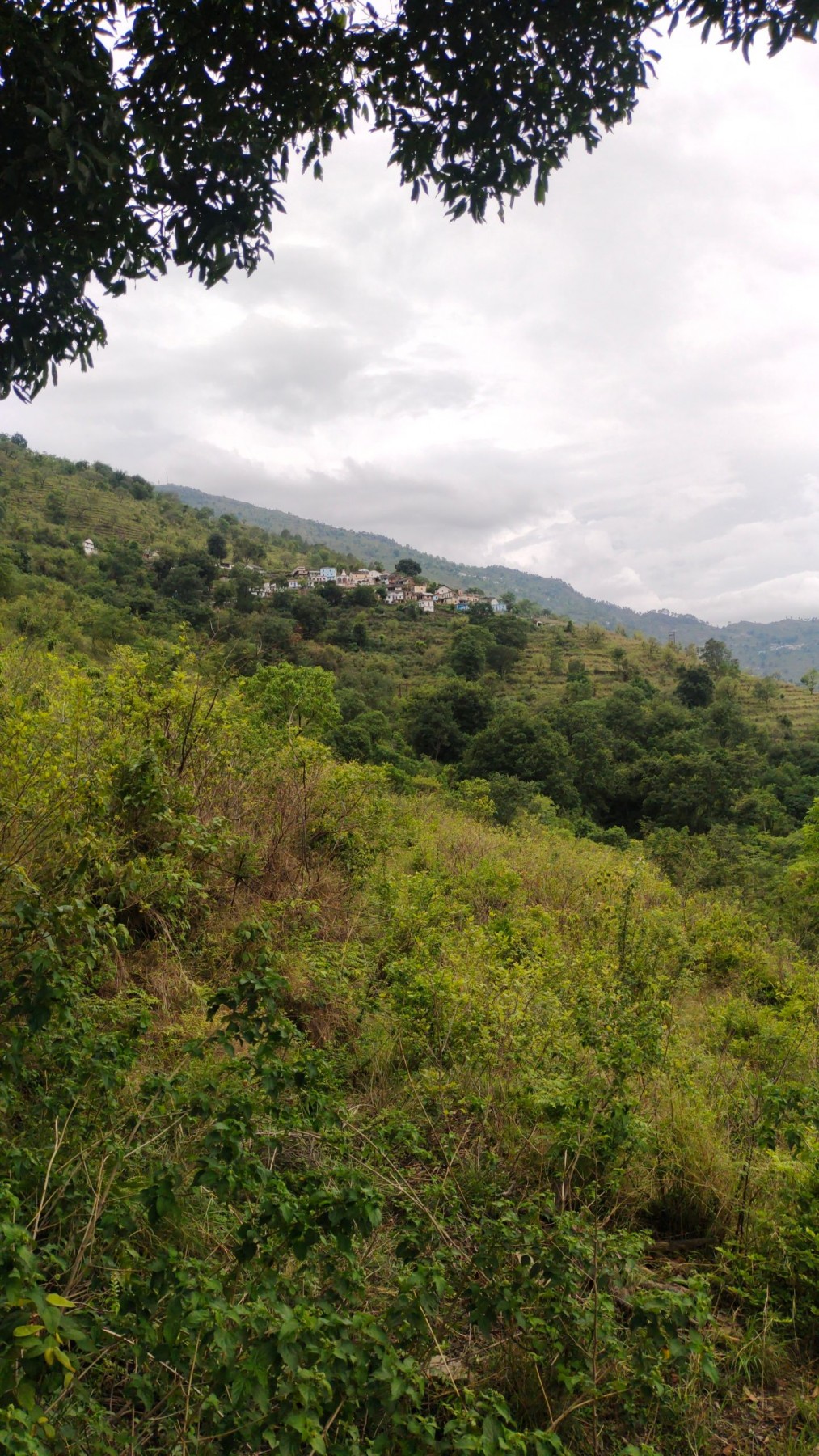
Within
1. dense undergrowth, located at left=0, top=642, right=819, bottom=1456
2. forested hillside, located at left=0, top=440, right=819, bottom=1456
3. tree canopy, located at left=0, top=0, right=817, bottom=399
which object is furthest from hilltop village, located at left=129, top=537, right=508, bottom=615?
tree canopy, located at left=0, top=0, right=817, bottom=399

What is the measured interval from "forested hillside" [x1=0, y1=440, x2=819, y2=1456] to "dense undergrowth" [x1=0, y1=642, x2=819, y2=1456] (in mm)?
16

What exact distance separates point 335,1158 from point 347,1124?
14cm

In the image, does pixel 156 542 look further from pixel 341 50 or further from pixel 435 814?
pixel 341 50

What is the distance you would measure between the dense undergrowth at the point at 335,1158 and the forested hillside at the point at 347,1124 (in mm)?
16

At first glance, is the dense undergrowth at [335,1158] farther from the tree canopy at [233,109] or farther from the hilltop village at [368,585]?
the hilltop village at [368,585]

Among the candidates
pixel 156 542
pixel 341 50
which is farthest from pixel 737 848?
pixel 156 542

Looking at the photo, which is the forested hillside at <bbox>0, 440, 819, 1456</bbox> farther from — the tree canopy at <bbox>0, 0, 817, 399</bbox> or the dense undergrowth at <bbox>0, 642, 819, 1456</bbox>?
the tree canopy at <bbox>0, 0, 817, 399</bbox>

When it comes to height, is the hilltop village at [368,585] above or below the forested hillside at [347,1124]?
above

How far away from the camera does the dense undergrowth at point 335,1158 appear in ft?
4.92

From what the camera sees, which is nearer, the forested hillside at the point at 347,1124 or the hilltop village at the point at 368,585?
the forested hillside at the point at 347,1124

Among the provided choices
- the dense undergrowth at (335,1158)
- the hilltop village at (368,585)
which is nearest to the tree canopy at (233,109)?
the dense undergrowth at (335,1158)

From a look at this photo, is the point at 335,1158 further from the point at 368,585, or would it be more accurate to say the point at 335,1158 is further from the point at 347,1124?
the point at 368,585

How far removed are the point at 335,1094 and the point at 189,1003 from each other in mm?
1296

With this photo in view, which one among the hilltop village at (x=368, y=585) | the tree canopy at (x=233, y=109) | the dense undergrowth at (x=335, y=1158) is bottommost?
the dense undergrowth at (x=335, y=1158)
